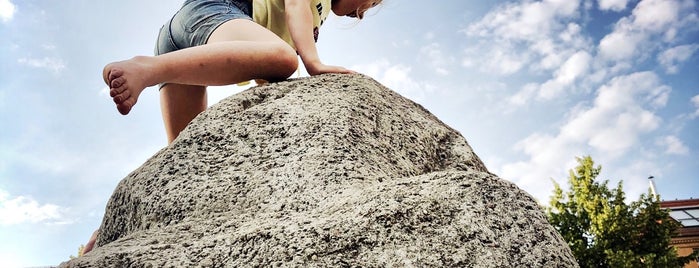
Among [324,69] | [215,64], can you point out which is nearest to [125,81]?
[215,64]

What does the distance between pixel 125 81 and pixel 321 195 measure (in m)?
0.87

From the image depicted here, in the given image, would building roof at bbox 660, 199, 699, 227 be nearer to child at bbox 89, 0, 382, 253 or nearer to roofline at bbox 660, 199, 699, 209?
roofline at bbox 660, 199, 699, 209

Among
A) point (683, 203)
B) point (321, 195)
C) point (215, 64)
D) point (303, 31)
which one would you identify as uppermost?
point (683, 203)

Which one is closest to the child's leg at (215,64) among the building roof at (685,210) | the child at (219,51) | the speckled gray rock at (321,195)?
the child at (219,51)

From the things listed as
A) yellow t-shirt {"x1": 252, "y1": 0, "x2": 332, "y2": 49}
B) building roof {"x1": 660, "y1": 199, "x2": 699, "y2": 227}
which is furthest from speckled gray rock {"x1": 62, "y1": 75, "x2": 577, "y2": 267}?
building roof {"x1": 660, "y1": 199, "x2": 699, "y2": 227}

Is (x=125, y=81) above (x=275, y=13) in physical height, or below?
below

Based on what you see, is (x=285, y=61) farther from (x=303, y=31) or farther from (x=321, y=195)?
(x=321, y=195)

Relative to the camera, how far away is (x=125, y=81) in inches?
69.1

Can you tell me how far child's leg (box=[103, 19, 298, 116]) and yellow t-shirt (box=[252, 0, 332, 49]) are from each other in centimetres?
35

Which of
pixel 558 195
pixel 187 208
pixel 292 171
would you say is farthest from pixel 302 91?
pixel 558 195

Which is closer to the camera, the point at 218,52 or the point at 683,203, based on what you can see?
the point at 218,52

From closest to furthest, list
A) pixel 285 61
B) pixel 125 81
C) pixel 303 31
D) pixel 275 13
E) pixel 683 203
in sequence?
pixel 125 81 < pixel 285 61 < pixel 303 31 < pixel 275 13 < pixel 683 203

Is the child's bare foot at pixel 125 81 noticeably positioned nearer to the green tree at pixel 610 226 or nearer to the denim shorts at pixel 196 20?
the denim shorts at pixel 196 20

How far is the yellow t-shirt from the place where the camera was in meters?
2.49
